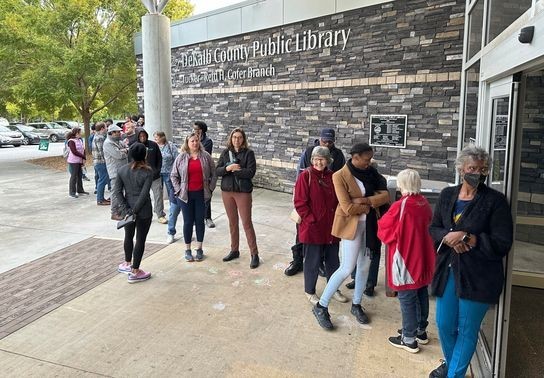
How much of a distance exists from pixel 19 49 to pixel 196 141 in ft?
42.5

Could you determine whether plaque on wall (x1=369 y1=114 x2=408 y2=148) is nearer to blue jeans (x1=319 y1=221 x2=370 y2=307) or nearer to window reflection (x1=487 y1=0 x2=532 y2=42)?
window reflection (x1=487 y1=0 x2=532 y2=42)

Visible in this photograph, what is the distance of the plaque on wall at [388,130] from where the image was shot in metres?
7.86

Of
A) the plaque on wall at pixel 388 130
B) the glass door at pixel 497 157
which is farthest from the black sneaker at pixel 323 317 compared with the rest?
the plaque on wall at pixel 388 130

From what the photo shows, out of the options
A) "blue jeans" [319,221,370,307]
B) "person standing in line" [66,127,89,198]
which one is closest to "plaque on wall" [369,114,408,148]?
"blue jeans" [319,221,370,307]

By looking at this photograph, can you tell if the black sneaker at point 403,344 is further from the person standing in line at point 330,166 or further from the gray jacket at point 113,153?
the gray jacket at point 113,153

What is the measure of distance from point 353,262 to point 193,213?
2.51 metres

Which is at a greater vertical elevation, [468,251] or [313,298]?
[468,251]

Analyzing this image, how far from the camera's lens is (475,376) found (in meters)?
3.39

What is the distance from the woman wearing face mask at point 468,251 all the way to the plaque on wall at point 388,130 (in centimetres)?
494

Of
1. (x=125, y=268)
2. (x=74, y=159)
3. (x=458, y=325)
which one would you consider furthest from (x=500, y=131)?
(x=74, y=159)

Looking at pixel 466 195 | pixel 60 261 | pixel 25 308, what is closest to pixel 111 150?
pixel 60 261

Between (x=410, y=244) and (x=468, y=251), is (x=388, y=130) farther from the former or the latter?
(x=468, y=251)

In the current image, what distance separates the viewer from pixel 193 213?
19.3 feet

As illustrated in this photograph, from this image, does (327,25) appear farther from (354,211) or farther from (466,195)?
(466,195)
